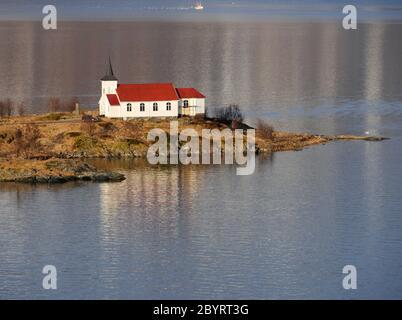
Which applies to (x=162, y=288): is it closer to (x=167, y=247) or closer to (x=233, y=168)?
(x=167, y=247)

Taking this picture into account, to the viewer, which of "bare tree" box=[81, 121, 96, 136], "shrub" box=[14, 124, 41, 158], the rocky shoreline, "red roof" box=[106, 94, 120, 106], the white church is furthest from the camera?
the white church

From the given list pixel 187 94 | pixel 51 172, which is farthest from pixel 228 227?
pixel 187 94

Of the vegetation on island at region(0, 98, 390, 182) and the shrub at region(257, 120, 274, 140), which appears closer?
the vegetation on island at region(0, 98, 390, 182)

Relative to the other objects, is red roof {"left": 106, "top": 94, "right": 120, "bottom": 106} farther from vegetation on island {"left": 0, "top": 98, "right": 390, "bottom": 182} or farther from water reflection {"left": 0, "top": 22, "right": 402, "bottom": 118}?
water reflection {"left": 0, "top": 22, "right": 402, "bottom": 118}

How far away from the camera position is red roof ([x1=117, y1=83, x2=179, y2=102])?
347 feet

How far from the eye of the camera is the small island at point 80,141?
301 feet

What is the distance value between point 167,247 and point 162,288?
25.2 feet

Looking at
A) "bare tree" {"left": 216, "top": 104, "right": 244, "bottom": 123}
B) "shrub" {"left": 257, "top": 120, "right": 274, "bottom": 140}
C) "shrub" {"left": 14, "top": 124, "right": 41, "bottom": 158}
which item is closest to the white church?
"bare tree" {"left": 216, "top": 104, "right": 244, "bottom": 123}

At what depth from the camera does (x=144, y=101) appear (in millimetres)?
105688

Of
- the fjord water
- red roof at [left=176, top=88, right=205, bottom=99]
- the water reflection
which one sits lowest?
the fjord water

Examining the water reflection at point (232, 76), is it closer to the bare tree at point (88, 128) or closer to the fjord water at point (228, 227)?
the fjord water at point (228, 227)

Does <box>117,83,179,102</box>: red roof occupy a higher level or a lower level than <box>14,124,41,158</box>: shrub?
higher

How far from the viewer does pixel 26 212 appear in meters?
83.4

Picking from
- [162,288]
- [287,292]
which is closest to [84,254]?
[162,288]
